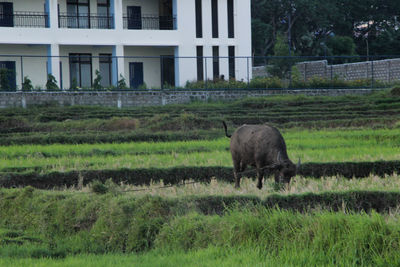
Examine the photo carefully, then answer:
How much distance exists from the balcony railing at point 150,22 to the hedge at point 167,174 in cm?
2885

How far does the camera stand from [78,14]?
4091 centimetres

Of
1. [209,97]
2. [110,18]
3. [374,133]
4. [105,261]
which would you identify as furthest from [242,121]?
[110,18]

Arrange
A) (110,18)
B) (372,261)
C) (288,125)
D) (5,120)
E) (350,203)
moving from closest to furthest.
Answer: (372,261) < (350,203) < (288,125) < (5,120) < (110,18)

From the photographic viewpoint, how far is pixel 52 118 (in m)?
26.5

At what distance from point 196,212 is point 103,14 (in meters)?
34.2

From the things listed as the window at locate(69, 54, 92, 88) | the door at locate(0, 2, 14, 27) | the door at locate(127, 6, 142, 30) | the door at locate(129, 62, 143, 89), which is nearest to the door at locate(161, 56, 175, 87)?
the door at locate(129, 62, 143, 89)

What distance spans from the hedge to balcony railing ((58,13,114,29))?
91.2 ft

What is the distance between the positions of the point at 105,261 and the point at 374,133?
12903 millimetres

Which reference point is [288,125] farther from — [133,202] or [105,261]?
[105,261]

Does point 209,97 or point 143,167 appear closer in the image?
point 143,167

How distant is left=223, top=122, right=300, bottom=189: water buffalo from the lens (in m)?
11.6

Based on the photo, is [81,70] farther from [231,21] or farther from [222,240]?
[222,240]

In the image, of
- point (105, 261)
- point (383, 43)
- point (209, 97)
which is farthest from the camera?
point (383, 43)

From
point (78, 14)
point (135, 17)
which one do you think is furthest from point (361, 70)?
point (78, 14)
